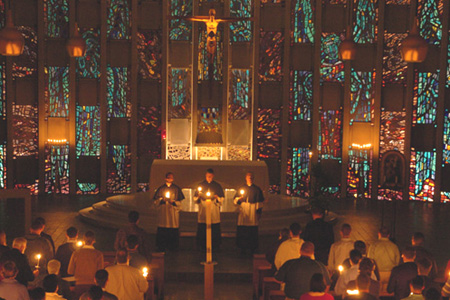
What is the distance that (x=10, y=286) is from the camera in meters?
6.54

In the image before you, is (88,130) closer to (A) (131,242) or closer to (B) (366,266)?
(A) (131,242)

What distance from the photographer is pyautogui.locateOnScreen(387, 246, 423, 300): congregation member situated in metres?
7.57

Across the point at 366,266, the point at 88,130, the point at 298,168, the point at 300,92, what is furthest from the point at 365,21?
the point at 366,266

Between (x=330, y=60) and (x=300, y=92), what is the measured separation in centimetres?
135

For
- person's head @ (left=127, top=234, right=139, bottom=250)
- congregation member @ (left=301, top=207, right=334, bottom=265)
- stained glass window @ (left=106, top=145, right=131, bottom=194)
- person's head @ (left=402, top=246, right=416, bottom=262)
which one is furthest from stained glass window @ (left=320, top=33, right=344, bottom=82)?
person's head @ (left=127, top=234, right=139, bottom=250)

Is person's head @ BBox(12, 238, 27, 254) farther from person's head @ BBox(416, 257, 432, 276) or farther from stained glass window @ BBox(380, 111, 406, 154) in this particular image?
stained glass window @ BBox(380, 111, 406, 154)

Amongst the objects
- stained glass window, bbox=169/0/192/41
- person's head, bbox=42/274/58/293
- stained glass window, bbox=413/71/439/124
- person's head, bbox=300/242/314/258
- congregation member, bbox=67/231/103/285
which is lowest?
congregation member, bbox=67/231/103/285

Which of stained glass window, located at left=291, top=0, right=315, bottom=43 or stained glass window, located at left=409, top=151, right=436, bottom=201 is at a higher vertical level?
stained glass window, located at left=291, top=0, right=315, bottom=43

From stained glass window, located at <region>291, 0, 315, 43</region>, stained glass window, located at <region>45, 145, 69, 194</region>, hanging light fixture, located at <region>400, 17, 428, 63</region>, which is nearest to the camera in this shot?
hanging light fixture, located at <region>400, 17, 428, 63</region>

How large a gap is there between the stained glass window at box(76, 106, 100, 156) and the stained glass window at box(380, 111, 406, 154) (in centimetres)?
878

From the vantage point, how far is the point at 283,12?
66.4 feet

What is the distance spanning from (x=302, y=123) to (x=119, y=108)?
18.7 ft

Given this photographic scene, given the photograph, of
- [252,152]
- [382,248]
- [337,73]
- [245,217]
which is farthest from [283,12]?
[382,248]

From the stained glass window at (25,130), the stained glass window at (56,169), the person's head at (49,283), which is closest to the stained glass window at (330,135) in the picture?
the stained glass window at (56,169)
